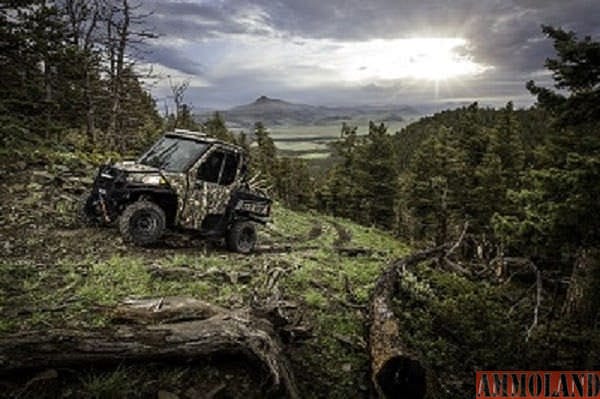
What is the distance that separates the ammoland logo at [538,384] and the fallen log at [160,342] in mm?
2720

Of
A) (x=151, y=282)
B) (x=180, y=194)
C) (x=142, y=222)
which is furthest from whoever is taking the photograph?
(x=180, y=194)

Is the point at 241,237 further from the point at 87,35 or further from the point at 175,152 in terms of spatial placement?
the point at 87,35

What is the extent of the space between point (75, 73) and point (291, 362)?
→ 21.0 meters

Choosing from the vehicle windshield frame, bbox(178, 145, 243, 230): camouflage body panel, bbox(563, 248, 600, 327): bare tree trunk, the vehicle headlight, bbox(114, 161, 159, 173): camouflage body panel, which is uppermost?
the vehicle windshield frame

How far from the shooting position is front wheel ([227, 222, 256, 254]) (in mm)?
11492

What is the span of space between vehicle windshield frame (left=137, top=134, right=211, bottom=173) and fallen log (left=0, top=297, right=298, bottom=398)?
5.31 m

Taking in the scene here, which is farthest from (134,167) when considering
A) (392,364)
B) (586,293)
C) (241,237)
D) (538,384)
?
(586,293)

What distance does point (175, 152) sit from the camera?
1061 cm

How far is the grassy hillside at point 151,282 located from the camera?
5.13 meters

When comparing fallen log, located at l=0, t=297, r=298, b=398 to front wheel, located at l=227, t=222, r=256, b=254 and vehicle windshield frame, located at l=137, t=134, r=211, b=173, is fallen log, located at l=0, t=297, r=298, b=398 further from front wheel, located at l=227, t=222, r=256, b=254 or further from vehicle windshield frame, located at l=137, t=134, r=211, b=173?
front wheel, located at l=227, t=222, r=256, b=254

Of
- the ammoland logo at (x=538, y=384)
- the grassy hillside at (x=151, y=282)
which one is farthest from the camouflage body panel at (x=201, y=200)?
the ammoland logo at (x=538, y=384)

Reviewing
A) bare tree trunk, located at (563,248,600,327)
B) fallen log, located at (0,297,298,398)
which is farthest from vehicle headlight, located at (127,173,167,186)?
bare tree trunk, located at (563,248,600,327)

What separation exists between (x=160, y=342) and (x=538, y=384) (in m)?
5.01

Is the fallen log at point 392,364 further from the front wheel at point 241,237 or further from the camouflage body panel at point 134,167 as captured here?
the camouflage body panel at point 134,167
